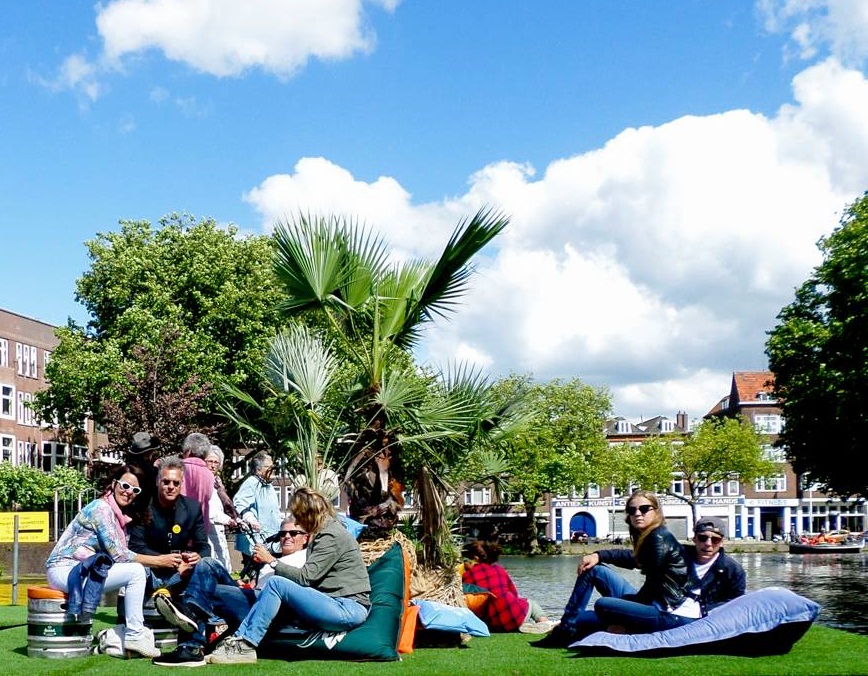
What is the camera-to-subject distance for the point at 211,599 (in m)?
8.66

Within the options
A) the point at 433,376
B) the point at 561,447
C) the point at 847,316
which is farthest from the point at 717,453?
the point at 433,376

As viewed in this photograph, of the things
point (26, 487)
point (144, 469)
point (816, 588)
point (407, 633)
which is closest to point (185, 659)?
point (144, 469)

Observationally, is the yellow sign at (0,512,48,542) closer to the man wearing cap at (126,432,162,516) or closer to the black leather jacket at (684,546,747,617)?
the man wearing cap at (126,432,162,516)

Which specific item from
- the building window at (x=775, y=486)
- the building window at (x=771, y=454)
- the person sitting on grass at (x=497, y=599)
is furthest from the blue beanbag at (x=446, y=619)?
the building window at (x=775, y=486)

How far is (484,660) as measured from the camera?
8805 millimetres

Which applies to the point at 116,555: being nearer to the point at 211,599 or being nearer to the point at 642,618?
the point at 211,599

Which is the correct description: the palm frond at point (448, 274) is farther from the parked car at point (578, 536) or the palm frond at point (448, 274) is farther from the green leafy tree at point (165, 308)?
the parked car at point (578, 536)

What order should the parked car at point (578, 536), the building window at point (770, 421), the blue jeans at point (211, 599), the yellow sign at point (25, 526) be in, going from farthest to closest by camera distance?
the building window at point (770, 421) < the parked car at point (578, 536) < the yellow sign at point (25, 526) < the blue jeans at point (211, 599)

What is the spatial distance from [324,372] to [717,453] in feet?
249

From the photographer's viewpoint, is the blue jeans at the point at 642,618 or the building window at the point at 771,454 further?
the building window at the point at 771,454

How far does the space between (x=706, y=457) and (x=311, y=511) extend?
8038 centimetres

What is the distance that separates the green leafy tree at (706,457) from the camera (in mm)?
84812

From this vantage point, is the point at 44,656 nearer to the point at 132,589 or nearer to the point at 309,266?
the point at 132,589

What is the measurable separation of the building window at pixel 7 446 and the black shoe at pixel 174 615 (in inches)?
2117
